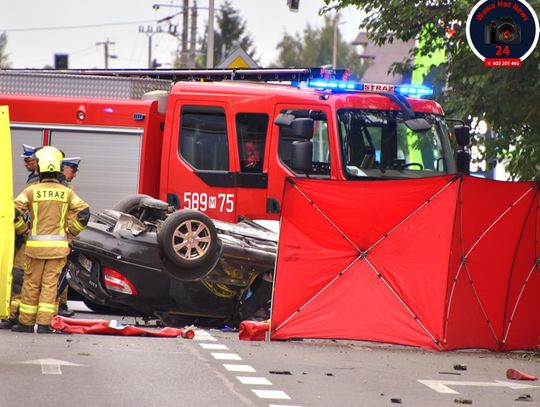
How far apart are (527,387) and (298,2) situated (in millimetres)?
13080

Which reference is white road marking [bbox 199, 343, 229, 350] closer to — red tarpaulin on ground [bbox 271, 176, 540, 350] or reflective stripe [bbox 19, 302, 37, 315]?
red tarpaulin on ground [bbox 271, 176, 540, 350]

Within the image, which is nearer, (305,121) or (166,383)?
(166,383)

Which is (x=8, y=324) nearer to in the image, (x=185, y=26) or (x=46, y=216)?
(x=46, y=216)

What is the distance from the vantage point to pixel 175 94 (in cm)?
1792

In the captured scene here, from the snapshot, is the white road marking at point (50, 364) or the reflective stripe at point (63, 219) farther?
the reflective stripe at point (63, 219)

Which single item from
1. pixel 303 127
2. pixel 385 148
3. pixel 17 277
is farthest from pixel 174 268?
pixel 385 148

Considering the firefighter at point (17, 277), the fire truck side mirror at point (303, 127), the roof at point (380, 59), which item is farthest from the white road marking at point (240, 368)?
the roof at point (380, 59)

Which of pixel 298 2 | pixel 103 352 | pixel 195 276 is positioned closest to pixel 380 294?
pixel 195 276

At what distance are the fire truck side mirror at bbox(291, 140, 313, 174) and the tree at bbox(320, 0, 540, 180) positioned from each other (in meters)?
3.26

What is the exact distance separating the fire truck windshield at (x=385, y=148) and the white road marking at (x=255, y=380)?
19.6ft

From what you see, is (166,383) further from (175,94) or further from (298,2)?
(298,2)

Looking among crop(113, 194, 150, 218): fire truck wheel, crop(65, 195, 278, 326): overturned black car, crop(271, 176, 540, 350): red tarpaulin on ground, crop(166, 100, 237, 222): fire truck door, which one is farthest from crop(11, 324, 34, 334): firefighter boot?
crop(166, 100, 237, 222): fire truck door

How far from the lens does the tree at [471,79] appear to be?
19141 millimetres

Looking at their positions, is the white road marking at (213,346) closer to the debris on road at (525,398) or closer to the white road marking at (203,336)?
the white road marking at (203,336)
